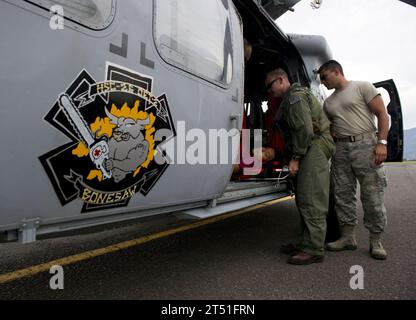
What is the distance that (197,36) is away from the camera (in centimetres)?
193

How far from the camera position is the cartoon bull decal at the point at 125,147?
1.40m

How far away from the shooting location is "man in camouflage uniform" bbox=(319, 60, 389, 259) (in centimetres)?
268

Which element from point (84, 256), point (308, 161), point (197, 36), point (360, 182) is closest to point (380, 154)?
point (360, 182)

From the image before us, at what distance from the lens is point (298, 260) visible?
2438 millimetres

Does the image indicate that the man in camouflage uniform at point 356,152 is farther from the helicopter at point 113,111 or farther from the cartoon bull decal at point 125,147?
the cartoon bull decal at point 125,147

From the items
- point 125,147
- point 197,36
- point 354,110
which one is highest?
point 197,36

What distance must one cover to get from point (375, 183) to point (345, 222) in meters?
0.51

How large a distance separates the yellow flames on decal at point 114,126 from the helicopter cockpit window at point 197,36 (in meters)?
0.40

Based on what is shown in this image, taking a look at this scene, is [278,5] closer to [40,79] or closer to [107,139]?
[107,139]

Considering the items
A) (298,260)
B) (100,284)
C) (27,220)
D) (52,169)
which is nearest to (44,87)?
(52,169)

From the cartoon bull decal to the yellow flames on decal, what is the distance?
17 mm

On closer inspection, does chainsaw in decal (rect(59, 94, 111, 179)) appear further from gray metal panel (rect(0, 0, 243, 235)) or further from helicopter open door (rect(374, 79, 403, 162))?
helicopter open door (rect(374, 79, 403, 162))

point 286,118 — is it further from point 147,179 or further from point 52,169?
point 52,169

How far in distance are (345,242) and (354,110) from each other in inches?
52.8
